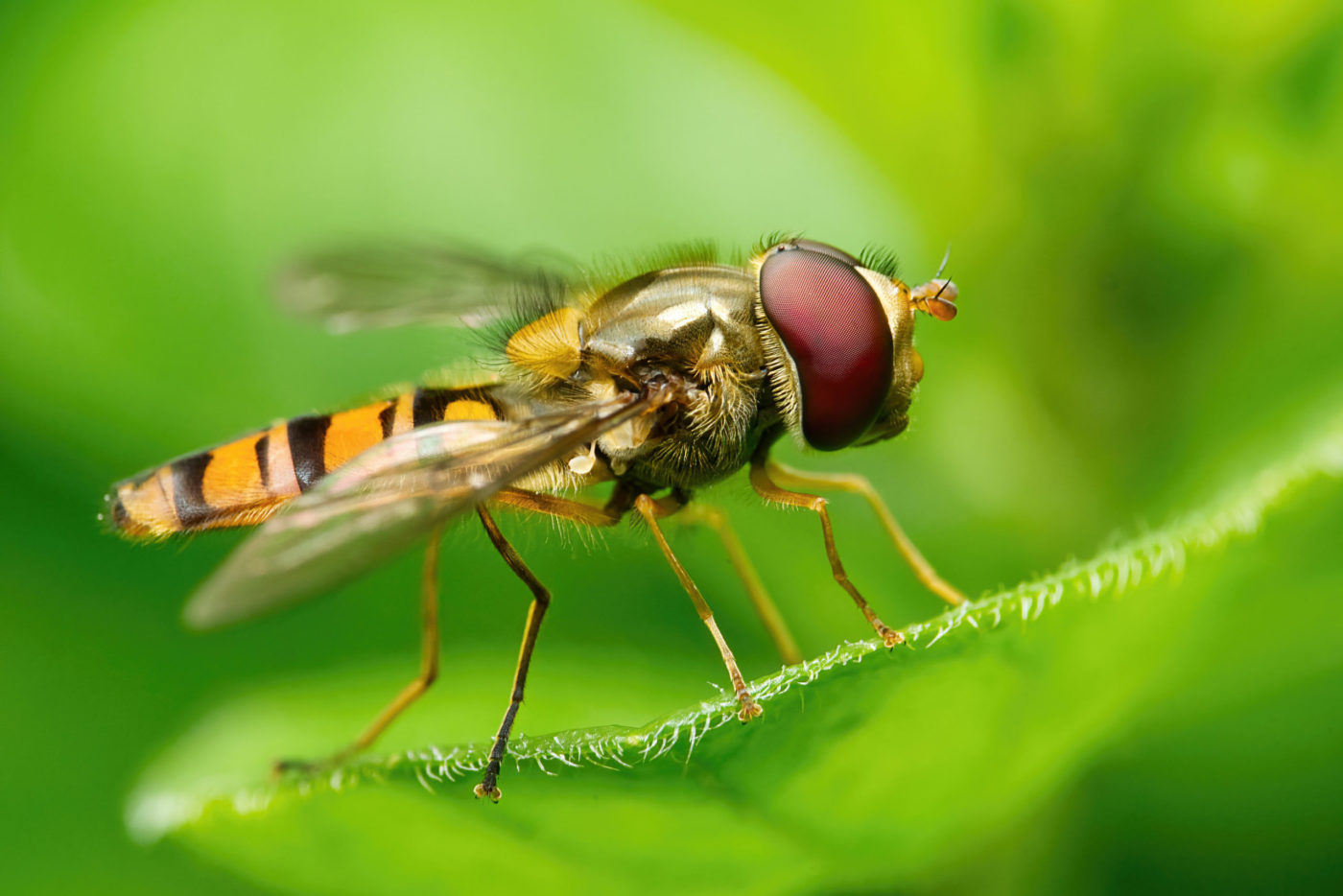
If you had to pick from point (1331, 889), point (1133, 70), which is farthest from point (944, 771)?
point (1133, 70)

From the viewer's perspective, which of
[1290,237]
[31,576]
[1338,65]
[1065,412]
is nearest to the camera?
[1338,65]

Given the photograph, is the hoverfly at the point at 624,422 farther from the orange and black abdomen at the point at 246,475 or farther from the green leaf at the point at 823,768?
the green leaf at the point at 823,768

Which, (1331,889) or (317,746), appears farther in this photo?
(317,746)

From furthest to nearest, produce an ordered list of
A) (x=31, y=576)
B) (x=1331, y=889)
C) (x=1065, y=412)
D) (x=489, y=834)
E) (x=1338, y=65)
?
(x=31, y=576)
(x=1065, y=412)
(x=1338, y=65)
(x=1331, y=889)
(x=489, y=834)

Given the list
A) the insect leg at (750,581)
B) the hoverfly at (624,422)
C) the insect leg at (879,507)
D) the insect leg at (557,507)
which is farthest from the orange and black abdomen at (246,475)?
the insect leg at (879,507)

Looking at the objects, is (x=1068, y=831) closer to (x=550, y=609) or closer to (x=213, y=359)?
(x=550, y=609)

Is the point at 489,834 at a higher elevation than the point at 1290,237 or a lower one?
lower

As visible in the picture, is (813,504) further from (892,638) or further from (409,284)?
(409,284)
